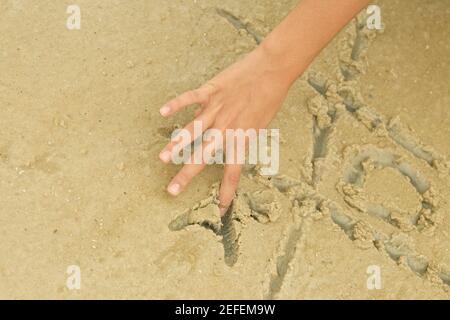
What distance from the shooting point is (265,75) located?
141cm

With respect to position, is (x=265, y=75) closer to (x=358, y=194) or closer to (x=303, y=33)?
(x=303, y=33)

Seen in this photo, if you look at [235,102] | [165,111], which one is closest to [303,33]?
[235,102]

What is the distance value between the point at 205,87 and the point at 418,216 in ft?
1.87

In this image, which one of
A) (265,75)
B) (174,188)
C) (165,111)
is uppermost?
(265,75)

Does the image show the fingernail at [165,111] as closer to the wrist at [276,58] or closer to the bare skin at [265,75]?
the bare skin at [265,75]

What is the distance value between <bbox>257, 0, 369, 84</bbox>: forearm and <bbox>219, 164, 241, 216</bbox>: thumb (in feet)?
0.75

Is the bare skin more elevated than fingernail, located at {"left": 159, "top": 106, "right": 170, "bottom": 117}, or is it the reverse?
the bare skin

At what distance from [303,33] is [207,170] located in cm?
36

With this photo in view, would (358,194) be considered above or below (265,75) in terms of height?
below

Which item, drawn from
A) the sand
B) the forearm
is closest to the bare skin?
the forearm

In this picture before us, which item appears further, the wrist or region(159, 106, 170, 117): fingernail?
the wrist

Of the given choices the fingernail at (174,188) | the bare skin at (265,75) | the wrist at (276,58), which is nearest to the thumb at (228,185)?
the bare skin at (265,75)

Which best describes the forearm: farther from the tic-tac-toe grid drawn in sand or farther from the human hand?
the tic-tac-toe grid drawn in sand

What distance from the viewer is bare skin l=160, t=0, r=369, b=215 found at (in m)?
1.38
